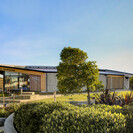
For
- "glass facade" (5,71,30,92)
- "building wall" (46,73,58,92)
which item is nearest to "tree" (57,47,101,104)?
"building wall" (46,73,58,92)

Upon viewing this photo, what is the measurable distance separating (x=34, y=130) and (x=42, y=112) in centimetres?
58

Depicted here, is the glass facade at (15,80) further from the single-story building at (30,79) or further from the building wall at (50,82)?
the building wall at (50,82)

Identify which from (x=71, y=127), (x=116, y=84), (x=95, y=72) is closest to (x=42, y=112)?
(x=71, y=127)

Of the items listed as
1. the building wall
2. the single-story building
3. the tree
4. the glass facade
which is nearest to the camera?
the tree

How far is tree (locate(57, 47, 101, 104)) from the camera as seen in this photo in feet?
34.3

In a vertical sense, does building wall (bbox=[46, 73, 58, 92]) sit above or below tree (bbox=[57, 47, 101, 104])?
below

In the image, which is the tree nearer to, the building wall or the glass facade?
the building wall

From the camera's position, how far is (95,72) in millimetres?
10750

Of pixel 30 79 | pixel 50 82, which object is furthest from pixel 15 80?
pixel 50 82

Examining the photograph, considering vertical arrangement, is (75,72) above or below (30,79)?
above

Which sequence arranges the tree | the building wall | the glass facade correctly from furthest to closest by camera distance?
1. the glass facade
2. the building wall
3. the tree

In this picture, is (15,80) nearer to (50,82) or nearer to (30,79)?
Result: (30,79)

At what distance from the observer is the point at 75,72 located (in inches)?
426

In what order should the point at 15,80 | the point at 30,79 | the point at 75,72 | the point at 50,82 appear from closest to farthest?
the point at 75,72, the point at 50,82, the point at 30,79, the point at 15,80
